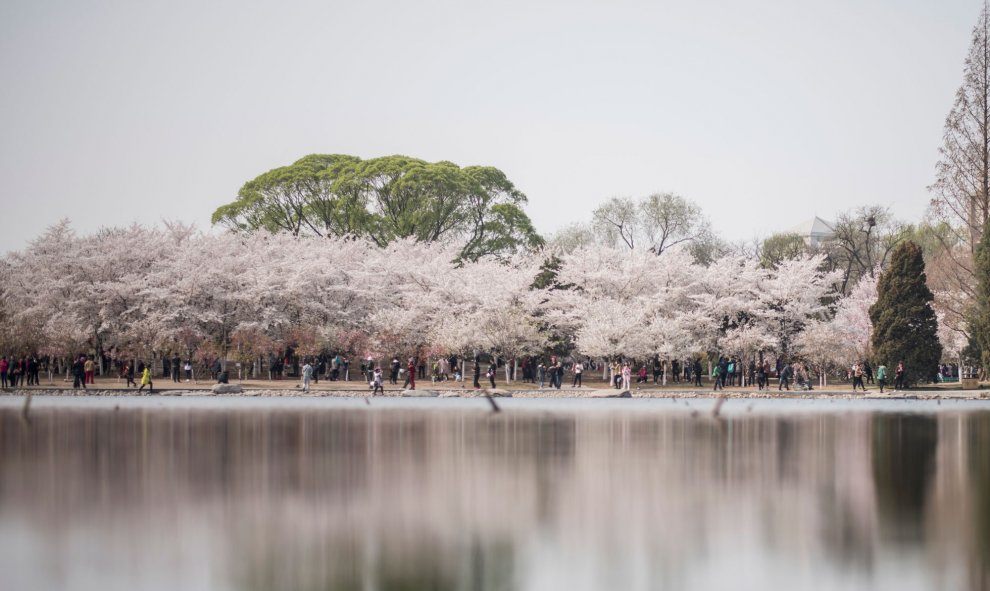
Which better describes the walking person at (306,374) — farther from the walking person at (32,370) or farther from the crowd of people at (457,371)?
the walking person at (32,370)

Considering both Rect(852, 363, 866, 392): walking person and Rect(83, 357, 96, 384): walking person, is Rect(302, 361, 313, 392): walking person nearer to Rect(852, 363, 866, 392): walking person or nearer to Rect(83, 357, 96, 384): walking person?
Rect(83, 357, 96, 384): walking person

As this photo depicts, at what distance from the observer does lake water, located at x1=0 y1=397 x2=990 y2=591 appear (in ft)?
47.4

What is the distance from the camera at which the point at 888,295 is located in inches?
2324

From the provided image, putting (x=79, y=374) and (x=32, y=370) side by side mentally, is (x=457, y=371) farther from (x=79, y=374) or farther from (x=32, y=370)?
(x=32, y=370)

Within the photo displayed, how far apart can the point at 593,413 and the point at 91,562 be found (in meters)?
28.7

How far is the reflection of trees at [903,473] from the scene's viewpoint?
17422 millimetres

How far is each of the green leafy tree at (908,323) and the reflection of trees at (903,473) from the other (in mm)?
21840

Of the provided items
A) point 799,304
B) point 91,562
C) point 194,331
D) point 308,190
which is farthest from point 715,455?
point 308,190

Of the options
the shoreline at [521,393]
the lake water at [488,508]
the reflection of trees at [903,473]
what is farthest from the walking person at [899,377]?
the lake water at [488,508]

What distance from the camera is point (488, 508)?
18641 mm

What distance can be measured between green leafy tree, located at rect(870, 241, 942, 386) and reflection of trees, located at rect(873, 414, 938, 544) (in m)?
21.8

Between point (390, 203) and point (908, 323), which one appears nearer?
point (908, 323)

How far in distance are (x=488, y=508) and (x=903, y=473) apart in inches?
403

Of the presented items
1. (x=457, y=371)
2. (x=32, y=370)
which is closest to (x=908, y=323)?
(x=457, y=371)
